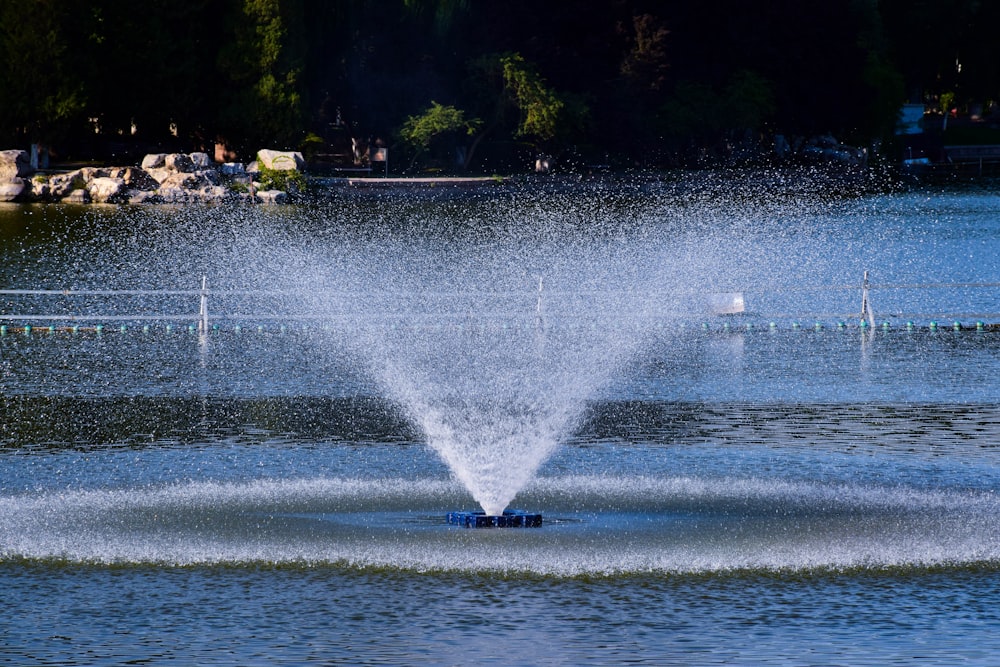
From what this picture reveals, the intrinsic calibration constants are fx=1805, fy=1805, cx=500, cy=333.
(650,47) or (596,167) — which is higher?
(650,47)

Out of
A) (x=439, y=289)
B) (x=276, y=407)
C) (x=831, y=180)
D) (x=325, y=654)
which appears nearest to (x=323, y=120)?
(x=831, y=180)

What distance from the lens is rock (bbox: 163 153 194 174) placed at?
244 ft

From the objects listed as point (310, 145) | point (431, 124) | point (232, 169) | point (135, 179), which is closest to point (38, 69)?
point (135, 179)

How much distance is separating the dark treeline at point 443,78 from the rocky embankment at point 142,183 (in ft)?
11.1

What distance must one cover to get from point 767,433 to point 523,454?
332cm

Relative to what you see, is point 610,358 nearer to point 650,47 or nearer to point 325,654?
point 325,654

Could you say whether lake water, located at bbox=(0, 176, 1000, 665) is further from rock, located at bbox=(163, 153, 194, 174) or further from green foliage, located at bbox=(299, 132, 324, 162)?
green foliage, located at bbox=(299, 132, 324, 162)

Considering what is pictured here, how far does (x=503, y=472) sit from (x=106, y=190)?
56591mm

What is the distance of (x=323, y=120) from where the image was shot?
87000 millimetres

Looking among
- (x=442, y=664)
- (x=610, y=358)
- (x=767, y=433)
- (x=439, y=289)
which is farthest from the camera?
(x=439, y=289)

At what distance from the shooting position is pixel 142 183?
2921 inches

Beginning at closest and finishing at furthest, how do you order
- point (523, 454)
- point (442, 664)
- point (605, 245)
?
point (442, 664)
point (523, 454)
point (605, 245)

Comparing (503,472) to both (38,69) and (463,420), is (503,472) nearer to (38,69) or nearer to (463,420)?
(463,420)

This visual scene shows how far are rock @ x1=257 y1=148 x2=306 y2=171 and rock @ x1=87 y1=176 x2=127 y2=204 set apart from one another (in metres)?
6.40
